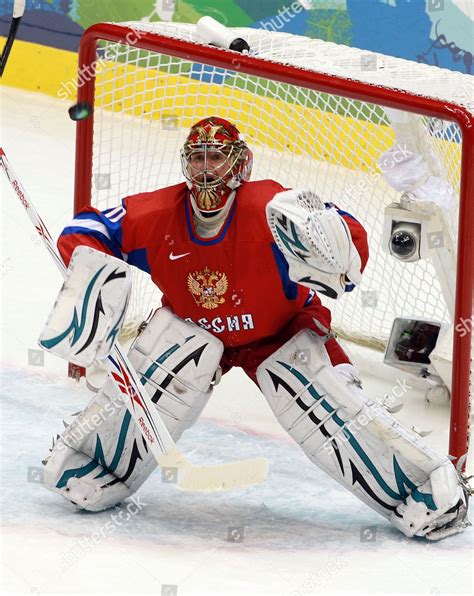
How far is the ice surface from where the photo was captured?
3.53 metres

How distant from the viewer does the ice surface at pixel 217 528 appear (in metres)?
3.53

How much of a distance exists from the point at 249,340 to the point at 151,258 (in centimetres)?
30

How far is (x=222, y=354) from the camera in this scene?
3848 millimetres

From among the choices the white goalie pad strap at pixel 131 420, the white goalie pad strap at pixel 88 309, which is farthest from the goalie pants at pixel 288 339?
the white goalie pad strap at pixel 88 309

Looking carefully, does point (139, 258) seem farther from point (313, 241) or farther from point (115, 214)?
point (313, 241)

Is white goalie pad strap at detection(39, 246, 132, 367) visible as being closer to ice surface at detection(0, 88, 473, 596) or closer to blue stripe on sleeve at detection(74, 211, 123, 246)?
blue stripe on sleeve at detection(74, 211, 123, 246)

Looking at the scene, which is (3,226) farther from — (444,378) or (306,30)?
(444,378)

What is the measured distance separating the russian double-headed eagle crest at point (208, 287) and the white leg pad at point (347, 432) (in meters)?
0.20

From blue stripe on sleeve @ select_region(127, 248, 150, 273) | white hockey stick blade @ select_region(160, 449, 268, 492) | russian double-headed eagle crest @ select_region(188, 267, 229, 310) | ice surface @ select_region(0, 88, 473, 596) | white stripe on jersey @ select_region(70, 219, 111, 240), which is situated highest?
white stripe on jersey @ select_region(70, 219, 111, 240)

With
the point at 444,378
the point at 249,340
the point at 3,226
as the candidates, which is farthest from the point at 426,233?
the point at 3,226

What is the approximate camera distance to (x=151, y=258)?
3785mm

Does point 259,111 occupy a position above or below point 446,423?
above

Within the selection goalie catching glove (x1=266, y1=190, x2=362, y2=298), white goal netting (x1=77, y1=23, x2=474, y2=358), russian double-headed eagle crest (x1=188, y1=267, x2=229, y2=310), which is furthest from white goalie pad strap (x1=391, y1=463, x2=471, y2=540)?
white goal netting (x1=77, y1=23, x2=474, y2=358)

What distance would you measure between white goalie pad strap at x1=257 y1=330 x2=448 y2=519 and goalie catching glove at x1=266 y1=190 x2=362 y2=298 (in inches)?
10.0
